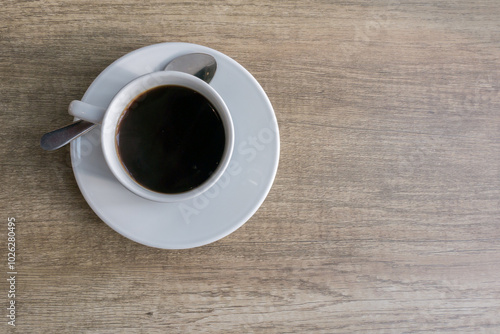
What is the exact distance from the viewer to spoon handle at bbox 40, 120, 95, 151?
660 mm

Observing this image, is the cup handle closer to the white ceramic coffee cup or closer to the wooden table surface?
the white ceramic coffee cup

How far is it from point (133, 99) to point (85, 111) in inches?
3.1

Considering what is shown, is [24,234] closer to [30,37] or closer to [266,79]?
[30,37]

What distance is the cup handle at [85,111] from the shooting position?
1.94 ft

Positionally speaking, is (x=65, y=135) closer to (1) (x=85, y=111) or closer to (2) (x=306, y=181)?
(1) (x=85, y=111)

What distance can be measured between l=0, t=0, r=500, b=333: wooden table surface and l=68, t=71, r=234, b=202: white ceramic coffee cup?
0.17 metres

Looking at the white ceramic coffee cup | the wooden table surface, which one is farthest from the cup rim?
the wooden table surface

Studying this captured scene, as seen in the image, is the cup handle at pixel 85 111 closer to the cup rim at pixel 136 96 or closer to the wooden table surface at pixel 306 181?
the cup rim at pixel 136 96

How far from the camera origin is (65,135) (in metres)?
0.66

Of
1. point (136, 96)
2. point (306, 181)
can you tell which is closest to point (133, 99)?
point (136, 96)

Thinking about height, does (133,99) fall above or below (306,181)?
above

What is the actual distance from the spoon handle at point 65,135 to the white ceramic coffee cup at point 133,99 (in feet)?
0.21

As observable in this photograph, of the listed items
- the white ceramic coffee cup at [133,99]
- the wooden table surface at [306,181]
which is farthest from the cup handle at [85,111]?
the wooden table surface at [306,181]

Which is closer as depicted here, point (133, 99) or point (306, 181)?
point (133, 99)
